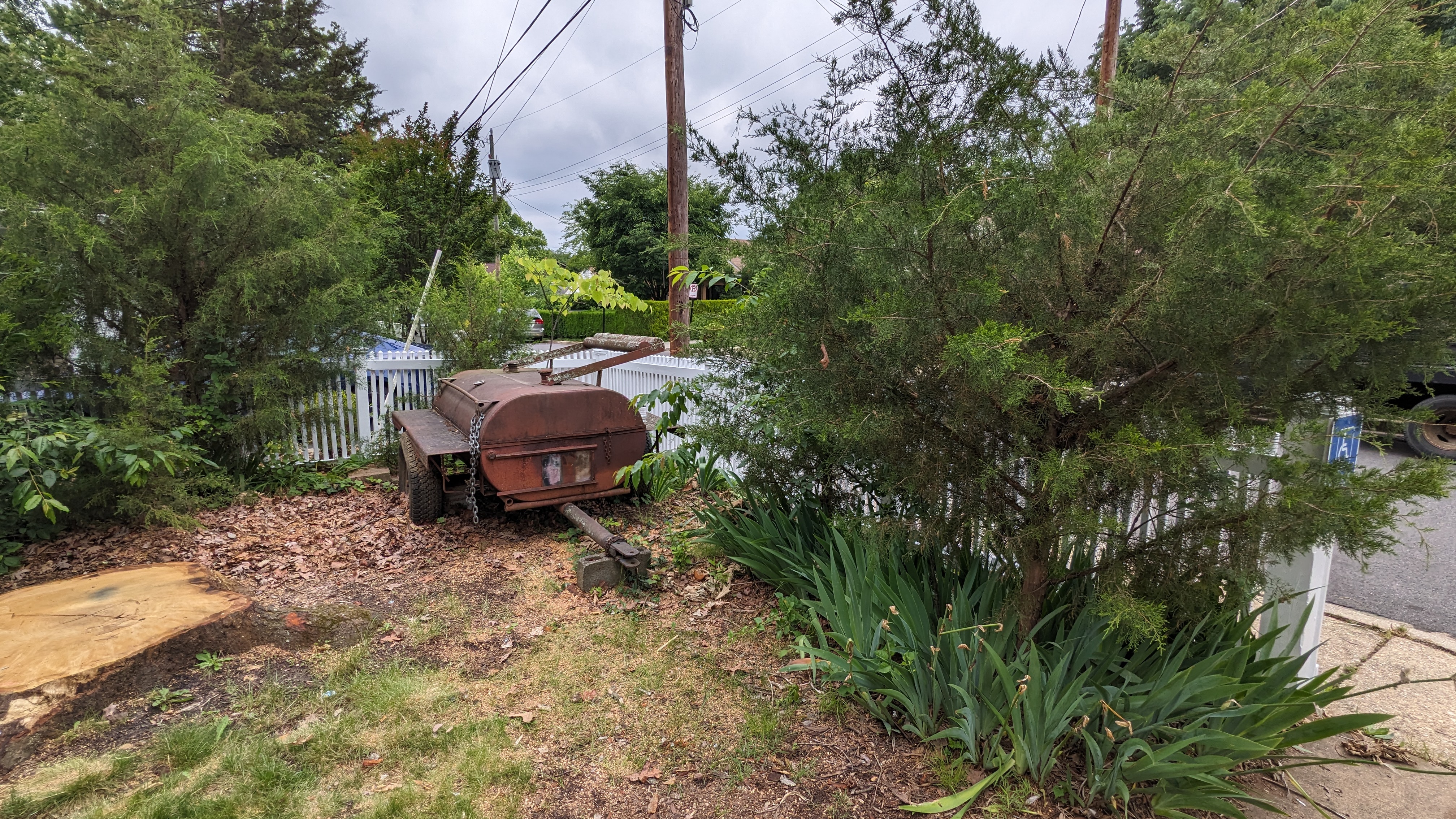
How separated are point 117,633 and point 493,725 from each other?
193 cm

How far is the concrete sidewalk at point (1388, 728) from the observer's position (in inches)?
86.4

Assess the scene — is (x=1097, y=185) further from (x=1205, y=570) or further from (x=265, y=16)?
(x=265, y=16)

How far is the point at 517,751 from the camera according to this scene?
8.02ft

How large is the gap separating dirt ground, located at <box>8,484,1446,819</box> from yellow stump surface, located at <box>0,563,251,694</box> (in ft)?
0.82

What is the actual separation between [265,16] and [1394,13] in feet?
93.0

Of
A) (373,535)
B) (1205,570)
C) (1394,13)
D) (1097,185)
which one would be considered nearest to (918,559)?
(1205,570)

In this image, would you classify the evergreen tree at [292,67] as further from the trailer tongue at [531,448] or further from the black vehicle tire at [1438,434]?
the black vehicle tire at [1438,434]

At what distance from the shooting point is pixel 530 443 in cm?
457

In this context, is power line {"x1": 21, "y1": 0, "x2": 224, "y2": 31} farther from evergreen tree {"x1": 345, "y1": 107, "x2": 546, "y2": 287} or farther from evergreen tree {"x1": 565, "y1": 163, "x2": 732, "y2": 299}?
evergreen tree {"x1": 565, "y1": 163, "x2": 732, "y2": 299}

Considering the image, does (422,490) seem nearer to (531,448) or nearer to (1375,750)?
(531,448)

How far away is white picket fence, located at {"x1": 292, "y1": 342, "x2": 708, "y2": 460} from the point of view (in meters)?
6.48

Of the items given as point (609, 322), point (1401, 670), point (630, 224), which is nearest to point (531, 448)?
point (1401, 670)

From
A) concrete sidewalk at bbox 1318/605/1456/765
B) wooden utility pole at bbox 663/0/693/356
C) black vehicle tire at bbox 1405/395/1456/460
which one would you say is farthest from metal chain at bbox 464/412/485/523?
black vehicle tire at bbox 1405/395/1456/460

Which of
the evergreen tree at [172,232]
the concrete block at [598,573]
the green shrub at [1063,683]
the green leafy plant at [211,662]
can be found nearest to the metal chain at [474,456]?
the concrete block at [598,573]
